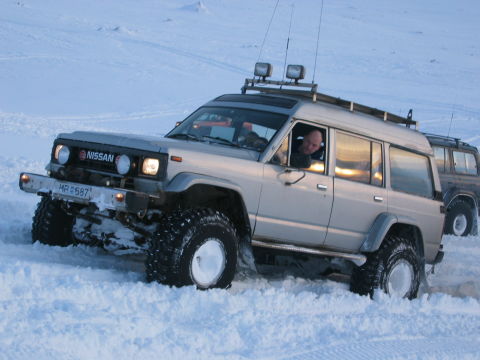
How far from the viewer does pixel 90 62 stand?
34.7 m

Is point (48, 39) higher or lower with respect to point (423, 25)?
lower

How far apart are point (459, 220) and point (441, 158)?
1.20 metres

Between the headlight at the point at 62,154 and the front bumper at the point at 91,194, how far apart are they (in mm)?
263

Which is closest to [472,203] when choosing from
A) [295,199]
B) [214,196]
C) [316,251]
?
[316,251]

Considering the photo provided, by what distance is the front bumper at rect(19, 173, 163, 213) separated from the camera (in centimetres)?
516

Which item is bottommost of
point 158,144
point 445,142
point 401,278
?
point 401,278

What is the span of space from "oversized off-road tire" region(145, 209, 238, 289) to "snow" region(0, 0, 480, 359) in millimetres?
164

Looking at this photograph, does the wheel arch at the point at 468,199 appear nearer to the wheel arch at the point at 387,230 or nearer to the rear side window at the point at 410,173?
the rear side window at the point at 410,173

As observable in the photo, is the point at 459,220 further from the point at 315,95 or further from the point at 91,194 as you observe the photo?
the point at 91,194

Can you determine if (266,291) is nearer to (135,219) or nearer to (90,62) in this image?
(135,219)

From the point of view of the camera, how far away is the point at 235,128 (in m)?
6.40

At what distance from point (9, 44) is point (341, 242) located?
104ft

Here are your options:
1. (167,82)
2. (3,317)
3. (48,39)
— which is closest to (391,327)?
(3,317)

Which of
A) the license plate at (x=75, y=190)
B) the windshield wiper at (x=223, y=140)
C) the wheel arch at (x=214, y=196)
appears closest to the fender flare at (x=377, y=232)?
the wheel arch at (x=214, y=196)
